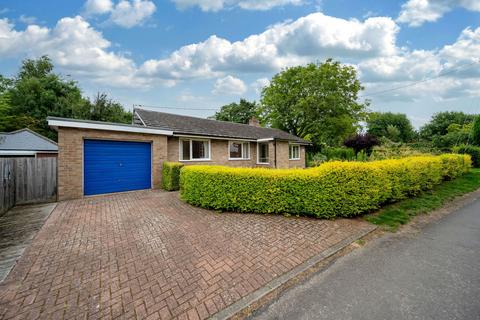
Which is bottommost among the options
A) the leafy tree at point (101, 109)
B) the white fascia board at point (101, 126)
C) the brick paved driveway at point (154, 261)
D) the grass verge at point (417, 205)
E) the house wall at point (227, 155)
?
the brick paved driveway at point (154, 261)

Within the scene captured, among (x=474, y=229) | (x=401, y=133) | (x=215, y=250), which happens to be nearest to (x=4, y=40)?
(x=215, y=250)

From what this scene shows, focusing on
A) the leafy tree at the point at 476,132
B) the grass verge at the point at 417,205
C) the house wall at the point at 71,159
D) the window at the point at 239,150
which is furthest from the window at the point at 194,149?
the leafy tree at the point at 476,132

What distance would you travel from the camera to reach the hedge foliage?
4922 millimetres

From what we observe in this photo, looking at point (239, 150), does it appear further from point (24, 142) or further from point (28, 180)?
point (24, 142)

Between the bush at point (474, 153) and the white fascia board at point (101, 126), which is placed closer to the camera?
the white fascia board at point (101, 126)

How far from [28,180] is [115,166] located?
2650 millimetres

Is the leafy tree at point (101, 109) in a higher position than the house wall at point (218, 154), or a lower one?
higher

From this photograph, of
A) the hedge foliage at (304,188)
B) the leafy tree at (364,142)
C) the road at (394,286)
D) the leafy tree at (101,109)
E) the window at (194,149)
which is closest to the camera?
the road at (394,286)

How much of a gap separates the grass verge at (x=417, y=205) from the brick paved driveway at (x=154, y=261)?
2.57ft

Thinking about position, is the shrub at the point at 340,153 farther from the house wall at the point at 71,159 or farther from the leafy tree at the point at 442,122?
the leafy tree at the point at 442,122

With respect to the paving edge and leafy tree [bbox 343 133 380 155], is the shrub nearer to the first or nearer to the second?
leafy tree [bbox 343 133 380 155]

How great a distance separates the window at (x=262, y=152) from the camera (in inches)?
633

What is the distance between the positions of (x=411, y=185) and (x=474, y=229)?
247 cm

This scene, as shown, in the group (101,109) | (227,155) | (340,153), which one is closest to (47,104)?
(101,109)
